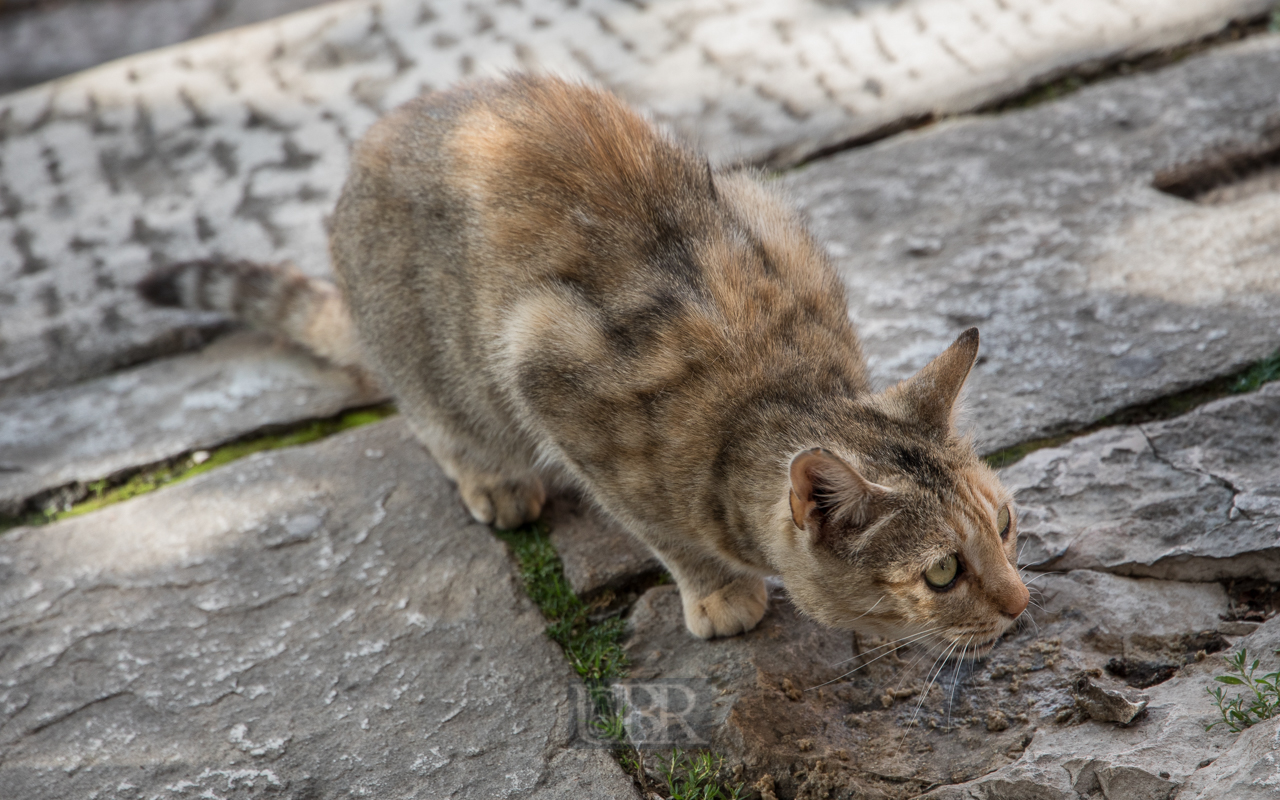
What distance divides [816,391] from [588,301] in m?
0.59

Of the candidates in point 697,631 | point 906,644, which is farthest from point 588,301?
point 906,644

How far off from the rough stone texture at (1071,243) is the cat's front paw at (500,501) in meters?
1.11

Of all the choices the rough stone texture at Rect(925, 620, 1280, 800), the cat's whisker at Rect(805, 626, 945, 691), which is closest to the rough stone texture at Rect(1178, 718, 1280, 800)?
the rough stone texture at Rect(925, 620, 1280, 800)

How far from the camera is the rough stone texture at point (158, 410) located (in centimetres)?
323

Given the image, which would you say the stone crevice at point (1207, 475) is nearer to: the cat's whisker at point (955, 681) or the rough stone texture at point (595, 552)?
the cat's whisker at point (955, 681)

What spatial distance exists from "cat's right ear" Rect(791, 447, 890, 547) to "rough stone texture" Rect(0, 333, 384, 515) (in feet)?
6.17

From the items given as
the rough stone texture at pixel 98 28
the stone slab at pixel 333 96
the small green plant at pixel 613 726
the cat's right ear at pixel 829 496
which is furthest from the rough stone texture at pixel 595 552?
the rough stone texture at pixel 98 28

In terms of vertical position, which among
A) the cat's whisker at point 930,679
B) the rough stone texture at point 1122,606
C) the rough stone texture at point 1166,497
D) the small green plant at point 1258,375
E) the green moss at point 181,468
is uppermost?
the small green plant at point 1258,375

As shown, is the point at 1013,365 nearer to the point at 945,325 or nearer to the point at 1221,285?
the point at 945,325

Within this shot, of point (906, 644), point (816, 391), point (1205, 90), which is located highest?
point (1205, 90)

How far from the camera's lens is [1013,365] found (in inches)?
119

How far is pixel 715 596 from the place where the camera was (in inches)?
96.9

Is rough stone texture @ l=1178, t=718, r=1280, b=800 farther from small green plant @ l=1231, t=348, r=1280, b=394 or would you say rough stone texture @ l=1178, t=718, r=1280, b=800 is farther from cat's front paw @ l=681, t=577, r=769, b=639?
small green plant @ l=1231, t=348, r=1280, b=394

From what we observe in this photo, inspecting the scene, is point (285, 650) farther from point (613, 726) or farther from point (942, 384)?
point (942, 384)
